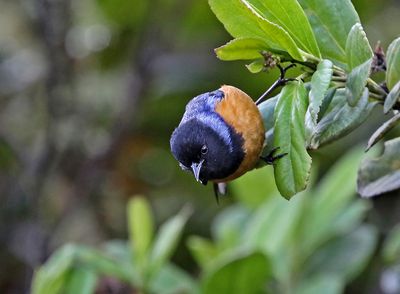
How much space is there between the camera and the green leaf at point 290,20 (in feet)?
2.80

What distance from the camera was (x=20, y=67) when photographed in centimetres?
240

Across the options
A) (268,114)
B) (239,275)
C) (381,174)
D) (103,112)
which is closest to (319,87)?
(268,114)

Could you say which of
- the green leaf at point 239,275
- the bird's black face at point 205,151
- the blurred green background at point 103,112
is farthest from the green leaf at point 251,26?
the blurred green background at point 103,112

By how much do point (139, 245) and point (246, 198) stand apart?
32 centimetres

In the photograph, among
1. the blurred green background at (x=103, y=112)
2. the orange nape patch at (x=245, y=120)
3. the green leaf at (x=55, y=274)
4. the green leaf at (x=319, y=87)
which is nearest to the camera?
the green leaf at (x=319, y=87)

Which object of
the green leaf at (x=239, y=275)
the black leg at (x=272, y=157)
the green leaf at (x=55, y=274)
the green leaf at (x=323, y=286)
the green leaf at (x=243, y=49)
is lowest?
the green leaf at (x=323, y=286)

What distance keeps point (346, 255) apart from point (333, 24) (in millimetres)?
769

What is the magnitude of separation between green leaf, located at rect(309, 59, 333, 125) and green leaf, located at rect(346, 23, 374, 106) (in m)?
0.03

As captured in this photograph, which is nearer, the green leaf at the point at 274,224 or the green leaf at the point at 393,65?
the green leaf at the point at 393,65

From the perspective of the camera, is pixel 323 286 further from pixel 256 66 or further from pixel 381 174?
pixel 256 66

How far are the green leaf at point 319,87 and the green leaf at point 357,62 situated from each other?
3 centimetres

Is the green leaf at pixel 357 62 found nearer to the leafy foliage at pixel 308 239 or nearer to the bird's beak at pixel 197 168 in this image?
the bird's beak at pixel 197 168

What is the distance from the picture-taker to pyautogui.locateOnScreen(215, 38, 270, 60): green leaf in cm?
83

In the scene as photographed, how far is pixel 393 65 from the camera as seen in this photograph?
85 cm
